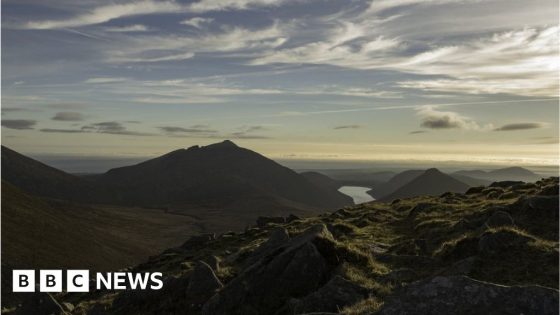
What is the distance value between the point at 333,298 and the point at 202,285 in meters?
7.58

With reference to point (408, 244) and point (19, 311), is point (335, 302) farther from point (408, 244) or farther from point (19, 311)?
point (19, 311)

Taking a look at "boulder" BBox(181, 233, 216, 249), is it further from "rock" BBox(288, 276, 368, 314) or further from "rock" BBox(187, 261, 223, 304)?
"rock" BBox(288, 276, 368, 314)

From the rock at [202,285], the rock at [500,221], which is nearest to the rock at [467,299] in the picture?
the rock at [202,285]

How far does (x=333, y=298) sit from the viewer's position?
612 inches

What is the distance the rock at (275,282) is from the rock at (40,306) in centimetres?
1346

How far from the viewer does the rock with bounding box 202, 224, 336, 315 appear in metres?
17.5

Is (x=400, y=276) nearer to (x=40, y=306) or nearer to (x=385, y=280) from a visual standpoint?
(x=385, y=280)

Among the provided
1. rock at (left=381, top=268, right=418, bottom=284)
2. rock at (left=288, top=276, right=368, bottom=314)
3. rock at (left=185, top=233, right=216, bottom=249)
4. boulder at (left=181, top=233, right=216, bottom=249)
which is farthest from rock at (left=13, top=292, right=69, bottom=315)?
rock at (left=185, top=233, right=216, bottom=249)

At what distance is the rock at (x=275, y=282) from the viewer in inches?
689

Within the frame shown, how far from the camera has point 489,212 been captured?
30.0 m

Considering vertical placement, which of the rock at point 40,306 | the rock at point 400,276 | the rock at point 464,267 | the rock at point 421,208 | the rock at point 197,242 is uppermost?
the rock at point 464,267

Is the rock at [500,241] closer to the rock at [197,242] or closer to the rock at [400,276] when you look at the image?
Result: the rock at [400,276]

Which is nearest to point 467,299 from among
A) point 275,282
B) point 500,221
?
point 275,282

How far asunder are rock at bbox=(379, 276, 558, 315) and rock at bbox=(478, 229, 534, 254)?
861 cm
